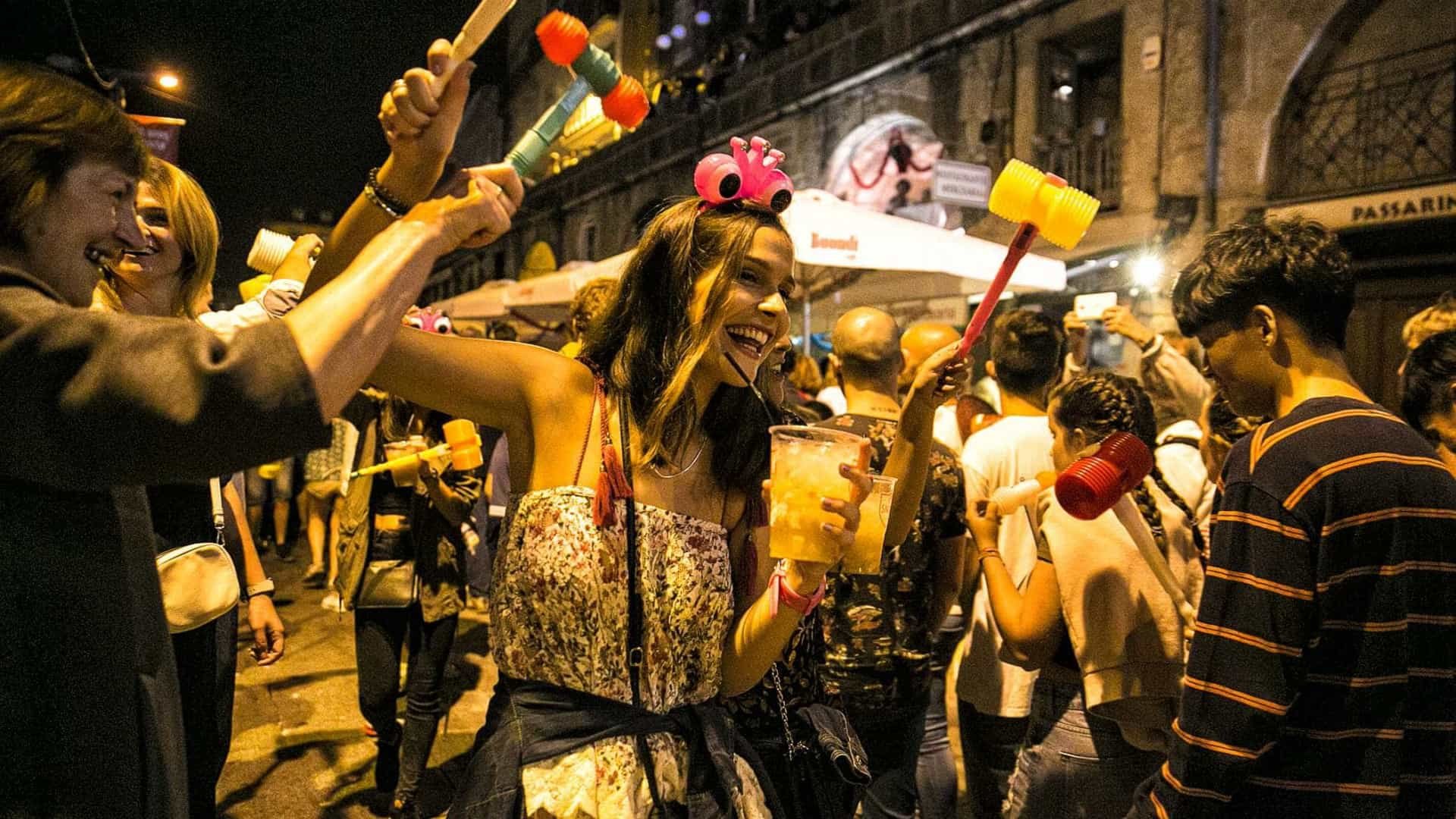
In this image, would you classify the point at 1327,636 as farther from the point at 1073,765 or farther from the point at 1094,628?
the point at 1073,765

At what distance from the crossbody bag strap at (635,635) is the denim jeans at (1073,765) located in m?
1.66

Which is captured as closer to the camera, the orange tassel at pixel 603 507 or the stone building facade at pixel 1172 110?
the orange tassel at pixel 603 507

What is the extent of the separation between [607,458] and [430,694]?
3.01 metres

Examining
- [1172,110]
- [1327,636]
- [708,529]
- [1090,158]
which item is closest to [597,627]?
[708,529]

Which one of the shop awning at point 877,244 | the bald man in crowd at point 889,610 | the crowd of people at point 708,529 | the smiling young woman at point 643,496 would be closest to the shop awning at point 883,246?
the shop awning at point 877,244

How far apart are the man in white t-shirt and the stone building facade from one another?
12.9ft

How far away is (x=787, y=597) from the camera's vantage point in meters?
1.82

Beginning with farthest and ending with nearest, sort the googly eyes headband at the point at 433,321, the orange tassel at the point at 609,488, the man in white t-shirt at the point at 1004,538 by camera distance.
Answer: the googly eyes headband at the point at 433,321
the man in white t-shirt at the point at 1004,538
the orange tassel at the point at 609,488

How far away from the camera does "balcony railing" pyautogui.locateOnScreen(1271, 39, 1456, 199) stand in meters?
8.89

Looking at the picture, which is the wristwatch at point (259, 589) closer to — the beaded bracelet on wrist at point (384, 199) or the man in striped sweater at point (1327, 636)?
the beaded bracelet on wrist at point (384, 199)

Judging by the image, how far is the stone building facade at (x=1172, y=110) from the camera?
9.10 meters

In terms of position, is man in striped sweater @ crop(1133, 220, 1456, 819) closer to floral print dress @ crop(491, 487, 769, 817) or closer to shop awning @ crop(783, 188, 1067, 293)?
floral print dress @ crop(491, 487, 769, 817)

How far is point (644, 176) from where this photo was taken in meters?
21.8

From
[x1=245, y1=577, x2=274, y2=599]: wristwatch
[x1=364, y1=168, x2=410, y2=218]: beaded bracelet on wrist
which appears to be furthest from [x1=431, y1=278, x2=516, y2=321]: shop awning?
[x1=364, y1=168, x2=410, y2=218]: beaded bracelet on wrist
